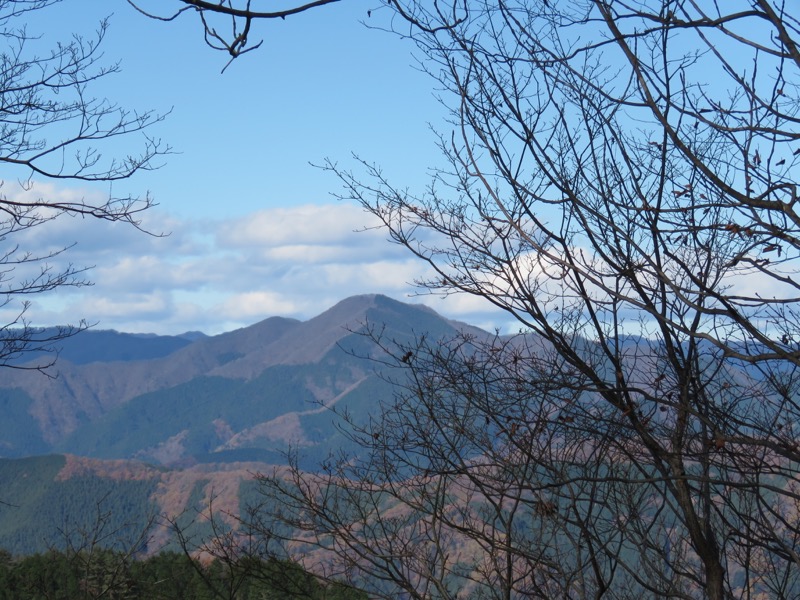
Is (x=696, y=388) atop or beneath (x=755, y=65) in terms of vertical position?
beneath

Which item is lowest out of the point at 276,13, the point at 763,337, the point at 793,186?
the point at 763,337

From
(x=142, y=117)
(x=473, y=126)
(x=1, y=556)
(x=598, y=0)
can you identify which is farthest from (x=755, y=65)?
(x=1, y=556)

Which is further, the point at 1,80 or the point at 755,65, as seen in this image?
the point at 1,80

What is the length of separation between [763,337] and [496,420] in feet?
10.2

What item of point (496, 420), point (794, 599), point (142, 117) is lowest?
point (794, 599)

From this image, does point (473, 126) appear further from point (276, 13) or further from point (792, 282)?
point (276, 13)

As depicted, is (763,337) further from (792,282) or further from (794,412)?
(794,412)

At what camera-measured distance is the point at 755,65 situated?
422 centimetres

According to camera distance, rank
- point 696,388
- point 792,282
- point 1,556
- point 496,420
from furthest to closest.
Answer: point 1,556
point 496,420
point 696,388
point 792,282

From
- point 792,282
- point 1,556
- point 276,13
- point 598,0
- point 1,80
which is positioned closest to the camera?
point 276,13

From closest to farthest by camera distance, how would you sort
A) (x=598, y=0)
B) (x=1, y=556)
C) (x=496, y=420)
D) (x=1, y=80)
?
(x=598, y=0) < (x=496, y=420) < (x=1, y=80) < (x=1, y=556)

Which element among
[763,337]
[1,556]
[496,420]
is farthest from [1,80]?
[1,556]

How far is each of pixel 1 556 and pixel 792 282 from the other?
35.8 m

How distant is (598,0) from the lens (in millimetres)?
3992
